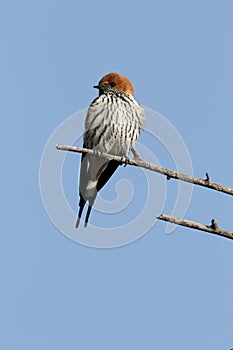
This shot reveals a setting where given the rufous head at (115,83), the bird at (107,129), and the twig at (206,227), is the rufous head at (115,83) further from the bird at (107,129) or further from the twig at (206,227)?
the twig at (206,227)

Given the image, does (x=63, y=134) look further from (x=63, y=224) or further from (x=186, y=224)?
(x=186, y=224)

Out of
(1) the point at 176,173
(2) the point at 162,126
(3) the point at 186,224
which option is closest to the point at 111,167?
(2) the point at 162,126

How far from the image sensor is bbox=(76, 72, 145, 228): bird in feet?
33.3

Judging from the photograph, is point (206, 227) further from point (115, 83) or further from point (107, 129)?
point (115, 83)

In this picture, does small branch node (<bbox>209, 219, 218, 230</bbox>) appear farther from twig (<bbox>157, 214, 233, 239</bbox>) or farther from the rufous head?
the rufous head

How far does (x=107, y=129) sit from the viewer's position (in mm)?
10141

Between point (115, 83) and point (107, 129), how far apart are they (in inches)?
42.2

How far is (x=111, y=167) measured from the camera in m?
10.8

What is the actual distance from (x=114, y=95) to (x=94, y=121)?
69 centimetres

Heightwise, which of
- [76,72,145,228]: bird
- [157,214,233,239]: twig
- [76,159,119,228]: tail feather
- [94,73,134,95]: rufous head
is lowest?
[157,214,233,239]: twig

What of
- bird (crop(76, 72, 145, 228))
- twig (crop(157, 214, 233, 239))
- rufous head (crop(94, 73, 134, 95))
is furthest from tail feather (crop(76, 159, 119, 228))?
twig (crop(157, 214, 233, 239))

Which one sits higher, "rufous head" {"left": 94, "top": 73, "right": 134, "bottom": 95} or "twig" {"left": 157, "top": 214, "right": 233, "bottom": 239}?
"rufous head" {"left": 94, "top": 73, "right": 134, "bottom": 95}

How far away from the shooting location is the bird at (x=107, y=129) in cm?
1014

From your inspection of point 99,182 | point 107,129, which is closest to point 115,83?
point 107,129
